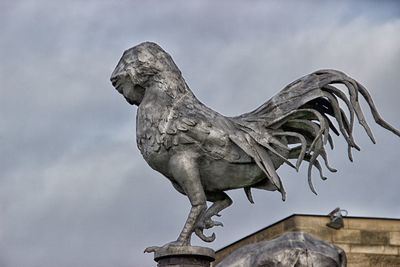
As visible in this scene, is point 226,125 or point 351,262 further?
point 351,262

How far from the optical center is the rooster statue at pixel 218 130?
741 cm

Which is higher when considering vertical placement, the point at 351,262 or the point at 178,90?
the point at 351,262

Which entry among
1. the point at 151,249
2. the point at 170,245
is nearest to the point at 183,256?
the point at 170,245

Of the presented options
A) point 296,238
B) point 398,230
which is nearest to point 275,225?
point 398,230

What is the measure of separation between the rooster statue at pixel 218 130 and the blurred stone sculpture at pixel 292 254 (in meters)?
1.03

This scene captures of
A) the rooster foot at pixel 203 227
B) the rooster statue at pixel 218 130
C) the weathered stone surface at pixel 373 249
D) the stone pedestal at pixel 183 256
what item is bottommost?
the stone pedestal at pixel 183 256

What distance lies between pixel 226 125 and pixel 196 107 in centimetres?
30

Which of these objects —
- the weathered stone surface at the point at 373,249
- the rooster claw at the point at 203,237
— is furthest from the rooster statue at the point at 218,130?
the weathered stone surface at the point at 373,249

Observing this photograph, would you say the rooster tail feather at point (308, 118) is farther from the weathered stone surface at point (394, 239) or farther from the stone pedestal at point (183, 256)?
the weathered stone surface at point (394, 239)

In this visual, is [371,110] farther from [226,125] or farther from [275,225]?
[275,225]

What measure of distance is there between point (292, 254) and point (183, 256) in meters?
1.25

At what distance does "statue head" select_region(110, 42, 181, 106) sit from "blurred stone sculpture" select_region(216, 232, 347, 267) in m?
1.98

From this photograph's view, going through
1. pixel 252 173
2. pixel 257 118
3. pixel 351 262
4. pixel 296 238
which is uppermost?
pixel 351 262

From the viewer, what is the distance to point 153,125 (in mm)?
7473
